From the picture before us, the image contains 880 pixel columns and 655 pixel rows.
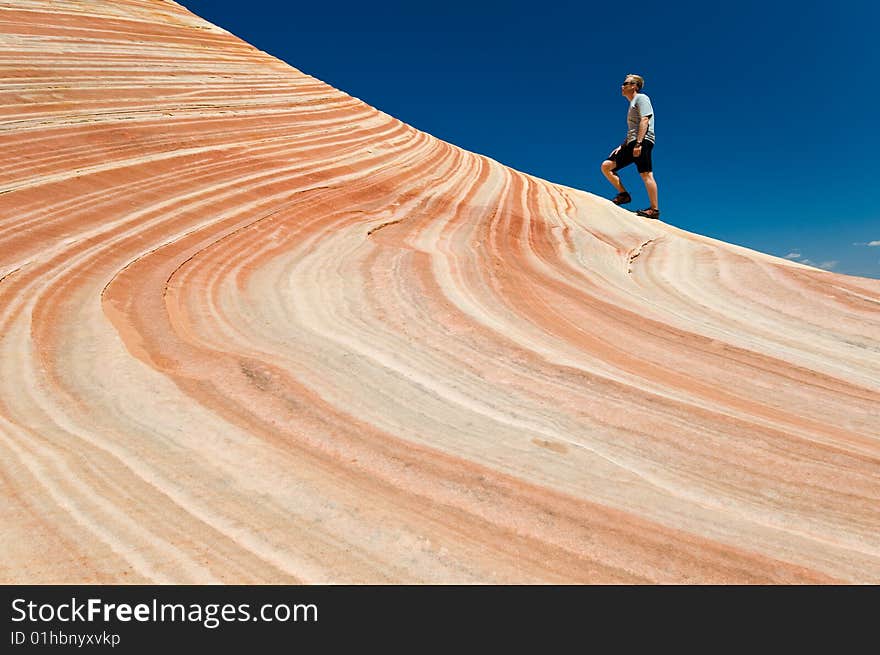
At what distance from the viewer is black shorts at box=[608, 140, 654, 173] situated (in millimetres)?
7680

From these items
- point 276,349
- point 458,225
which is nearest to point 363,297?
point 276,349

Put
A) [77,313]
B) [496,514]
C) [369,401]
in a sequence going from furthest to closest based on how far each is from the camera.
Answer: [77,313], [369,401], [496,514]

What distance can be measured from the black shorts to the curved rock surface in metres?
3.04

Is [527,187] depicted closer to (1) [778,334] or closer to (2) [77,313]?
(1) [778,334]

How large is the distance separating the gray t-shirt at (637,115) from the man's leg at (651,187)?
594mm

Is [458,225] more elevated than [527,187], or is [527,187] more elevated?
[527,187]

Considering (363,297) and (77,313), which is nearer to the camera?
(77,313)

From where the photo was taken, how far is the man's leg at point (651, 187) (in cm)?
736

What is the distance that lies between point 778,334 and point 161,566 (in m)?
3.39

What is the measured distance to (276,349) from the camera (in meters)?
2.50

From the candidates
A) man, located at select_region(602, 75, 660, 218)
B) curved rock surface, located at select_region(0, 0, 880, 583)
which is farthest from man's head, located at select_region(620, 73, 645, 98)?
curved rock surface, located at select_region(0, 0, 880, 583)

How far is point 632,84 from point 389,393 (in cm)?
757

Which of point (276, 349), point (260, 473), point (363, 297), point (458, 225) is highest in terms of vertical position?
point (458, 225)
